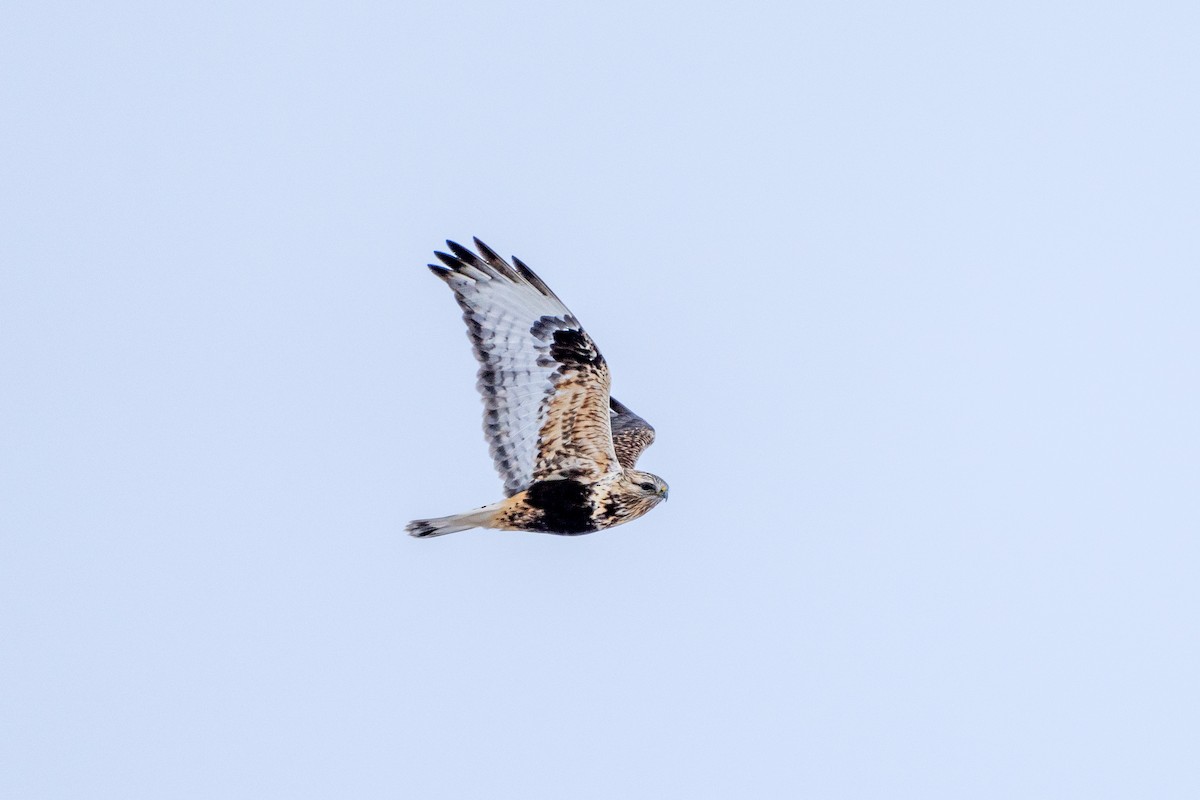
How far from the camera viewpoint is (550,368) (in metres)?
15.8

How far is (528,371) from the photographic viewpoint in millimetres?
15805

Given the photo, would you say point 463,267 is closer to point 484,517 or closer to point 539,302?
point 539,302

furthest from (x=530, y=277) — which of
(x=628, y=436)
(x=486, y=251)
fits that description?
(x=628, y=436)

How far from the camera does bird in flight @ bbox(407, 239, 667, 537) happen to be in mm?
15766

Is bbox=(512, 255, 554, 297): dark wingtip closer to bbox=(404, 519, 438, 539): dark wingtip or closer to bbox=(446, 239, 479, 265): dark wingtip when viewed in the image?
bbox=(446, 239, 479, 265): dark wingtip

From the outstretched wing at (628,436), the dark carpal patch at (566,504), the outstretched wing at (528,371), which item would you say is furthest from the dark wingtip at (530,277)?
the outstretched wing at (628,436)

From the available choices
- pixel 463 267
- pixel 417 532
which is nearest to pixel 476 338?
pixel 463 267

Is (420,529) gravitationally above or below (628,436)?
below

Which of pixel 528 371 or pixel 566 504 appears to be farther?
pixel 566 504

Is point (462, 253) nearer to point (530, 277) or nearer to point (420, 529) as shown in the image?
point (530, 277)

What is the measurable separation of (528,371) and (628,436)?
8.34 feet

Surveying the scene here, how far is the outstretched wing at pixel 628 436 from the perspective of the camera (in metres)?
17.9

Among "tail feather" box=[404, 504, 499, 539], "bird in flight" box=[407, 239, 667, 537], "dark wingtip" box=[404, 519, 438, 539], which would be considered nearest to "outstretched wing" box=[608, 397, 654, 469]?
"bird in flight" box=[407, 239, 667, 537]

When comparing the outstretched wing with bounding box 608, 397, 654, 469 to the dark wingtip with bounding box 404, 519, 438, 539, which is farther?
the outstretched wing with bounding box 608, 397, 654, 469
